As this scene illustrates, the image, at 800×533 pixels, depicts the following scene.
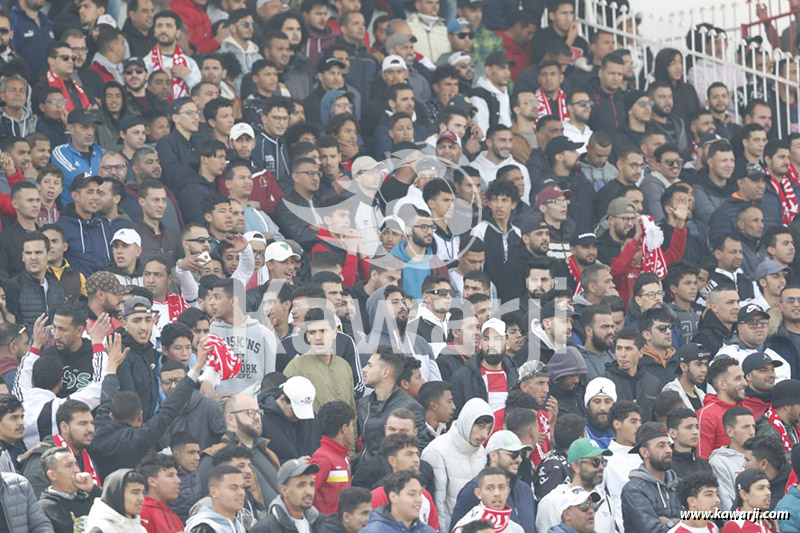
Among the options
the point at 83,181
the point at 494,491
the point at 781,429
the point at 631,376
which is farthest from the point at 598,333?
the point at 83,181

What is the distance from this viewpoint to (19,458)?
461 inches

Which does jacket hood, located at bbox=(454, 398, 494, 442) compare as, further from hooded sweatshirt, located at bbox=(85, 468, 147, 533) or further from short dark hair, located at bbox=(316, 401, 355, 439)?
hooded sweatshirt, located at bbox=(85, 468, 147, 533)

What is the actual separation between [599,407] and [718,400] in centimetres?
114

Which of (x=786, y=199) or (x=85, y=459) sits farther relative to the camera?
(x=786, y=199)

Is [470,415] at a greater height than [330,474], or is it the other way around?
[470,415]

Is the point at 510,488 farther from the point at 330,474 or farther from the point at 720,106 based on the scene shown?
the point at 720,106

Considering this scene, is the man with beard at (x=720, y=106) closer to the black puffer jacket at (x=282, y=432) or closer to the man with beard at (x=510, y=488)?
the man with beard at (x=510, y=488)

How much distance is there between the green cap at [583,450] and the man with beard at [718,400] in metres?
1.79

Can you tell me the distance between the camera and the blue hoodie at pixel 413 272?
15.8m

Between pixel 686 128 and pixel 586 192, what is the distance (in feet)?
10.1

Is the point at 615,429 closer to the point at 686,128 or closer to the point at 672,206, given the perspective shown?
the point at 672,206

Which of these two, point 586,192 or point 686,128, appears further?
point 686,128

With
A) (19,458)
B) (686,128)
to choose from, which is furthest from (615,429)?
(686,128)

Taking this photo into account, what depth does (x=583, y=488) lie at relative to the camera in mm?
12273
